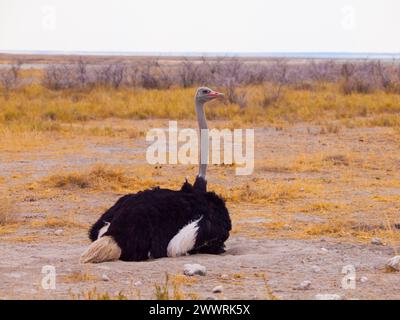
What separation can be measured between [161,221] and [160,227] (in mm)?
51

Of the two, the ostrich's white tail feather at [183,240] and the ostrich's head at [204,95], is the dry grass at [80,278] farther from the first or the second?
the ostrich's head at [204,95]

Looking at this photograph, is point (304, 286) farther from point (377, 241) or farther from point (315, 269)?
point (377, 241)

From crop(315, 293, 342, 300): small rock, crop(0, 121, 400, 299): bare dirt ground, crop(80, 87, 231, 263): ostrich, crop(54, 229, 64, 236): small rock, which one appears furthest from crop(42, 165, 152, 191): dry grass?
crop(315, 293, 342, 300): small rock

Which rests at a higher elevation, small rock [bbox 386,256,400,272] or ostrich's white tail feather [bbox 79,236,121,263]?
ostrich's white tail feather [bbox 79,236,121,263]

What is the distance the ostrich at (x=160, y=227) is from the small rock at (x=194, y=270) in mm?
528

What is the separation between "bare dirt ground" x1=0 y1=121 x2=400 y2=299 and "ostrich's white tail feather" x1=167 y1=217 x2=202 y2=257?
0.29 ft

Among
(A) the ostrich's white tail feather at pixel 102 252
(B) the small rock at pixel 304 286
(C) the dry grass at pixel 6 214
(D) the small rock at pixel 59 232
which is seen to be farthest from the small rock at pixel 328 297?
(C) the dry grass at pixel 6 214

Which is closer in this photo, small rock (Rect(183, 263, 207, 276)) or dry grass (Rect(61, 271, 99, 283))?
dry grass (Rect(61, 271, 99, 283))

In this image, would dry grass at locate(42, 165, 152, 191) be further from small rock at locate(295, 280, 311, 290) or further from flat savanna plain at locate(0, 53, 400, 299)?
small rock at locate(295, 280, 311, 290)

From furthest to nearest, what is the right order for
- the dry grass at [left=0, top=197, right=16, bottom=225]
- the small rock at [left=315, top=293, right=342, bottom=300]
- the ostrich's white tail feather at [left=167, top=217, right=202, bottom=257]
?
the dry grass at [left=0, top=197, right=16, bottom=225], the ostrich's white tail feather at [left=167, top=217, right=202, bottom=257], the small rock at [left=315, top=293, right=342, bottom=300]

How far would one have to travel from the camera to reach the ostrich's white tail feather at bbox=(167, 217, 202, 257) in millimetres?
7535
